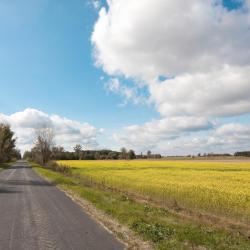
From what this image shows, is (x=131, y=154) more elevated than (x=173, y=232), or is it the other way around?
(x=131, y=154)

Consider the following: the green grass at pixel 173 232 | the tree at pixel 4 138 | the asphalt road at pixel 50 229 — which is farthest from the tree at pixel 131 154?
the green grass at pixel 173 232

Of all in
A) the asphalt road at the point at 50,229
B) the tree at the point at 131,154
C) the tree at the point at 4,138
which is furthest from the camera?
the tree at the point at 131,154

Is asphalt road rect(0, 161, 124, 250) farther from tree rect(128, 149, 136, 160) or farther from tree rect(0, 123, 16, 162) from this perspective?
tree rect(128, 149, 136, 160)

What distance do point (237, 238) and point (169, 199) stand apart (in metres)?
9.91

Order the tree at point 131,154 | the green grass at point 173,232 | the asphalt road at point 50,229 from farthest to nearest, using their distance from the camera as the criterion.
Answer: the tree at point 131,154
the green grass at point 173,232
the asphalt road at point 50,229

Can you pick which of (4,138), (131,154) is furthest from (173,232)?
(131,154)

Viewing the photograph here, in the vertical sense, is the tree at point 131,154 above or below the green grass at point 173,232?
above

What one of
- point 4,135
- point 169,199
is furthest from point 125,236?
point 4,135

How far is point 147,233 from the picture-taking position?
10367 millimetres

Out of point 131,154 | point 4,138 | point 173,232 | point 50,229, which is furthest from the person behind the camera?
point 131,154

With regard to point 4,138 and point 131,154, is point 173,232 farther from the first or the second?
point 131,154

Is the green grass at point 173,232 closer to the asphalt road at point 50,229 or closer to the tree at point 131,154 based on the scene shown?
the asphalt road at point 50,229

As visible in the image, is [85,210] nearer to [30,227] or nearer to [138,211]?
[138,211]

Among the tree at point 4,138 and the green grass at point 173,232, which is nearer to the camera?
the green grass at point 173,232
